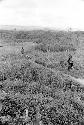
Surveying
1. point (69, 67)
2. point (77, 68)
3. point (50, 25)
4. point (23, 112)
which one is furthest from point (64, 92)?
point (50, 25)

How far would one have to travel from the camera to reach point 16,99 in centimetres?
1387

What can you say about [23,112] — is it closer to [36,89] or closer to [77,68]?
[36,89]

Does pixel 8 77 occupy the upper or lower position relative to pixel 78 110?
upper

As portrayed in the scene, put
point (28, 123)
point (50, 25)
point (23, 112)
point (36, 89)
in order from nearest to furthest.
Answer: point (28, 123) < point (23, 112) < point (36, 89) < point (50, 25)

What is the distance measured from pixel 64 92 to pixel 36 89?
1923 mm

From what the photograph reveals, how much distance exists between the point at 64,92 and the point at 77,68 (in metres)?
9.68

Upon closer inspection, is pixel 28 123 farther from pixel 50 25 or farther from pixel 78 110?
pixel 50 25

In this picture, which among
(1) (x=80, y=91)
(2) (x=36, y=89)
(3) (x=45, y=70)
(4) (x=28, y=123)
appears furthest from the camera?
(3) (x=45, y=70)

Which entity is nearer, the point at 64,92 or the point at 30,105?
the point at 30,105

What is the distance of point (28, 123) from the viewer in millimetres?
12133

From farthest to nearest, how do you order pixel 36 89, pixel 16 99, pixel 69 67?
pixel 69 67 → pixel 36 89 → pixel 16 99

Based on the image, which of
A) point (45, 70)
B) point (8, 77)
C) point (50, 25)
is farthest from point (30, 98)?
point (50, 25)

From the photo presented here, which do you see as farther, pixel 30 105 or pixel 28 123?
pixel 30 105

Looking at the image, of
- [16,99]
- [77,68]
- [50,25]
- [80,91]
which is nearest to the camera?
[16,99]
